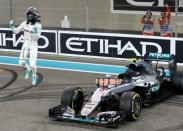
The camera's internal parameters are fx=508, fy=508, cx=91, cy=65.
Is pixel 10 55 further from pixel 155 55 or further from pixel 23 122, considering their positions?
pixel 23 122

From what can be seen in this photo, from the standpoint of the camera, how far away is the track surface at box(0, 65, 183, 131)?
31.0ft

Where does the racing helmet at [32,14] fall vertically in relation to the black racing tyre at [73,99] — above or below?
above

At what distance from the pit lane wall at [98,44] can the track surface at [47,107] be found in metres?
2.40

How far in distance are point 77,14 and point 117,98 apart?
1795cm

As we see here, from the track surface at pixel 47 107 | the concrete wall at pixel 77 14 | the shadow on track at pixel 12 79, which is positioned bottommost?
the track surface at pixel 47 107

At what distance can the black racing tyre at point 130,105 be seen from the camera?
9498 millimetres

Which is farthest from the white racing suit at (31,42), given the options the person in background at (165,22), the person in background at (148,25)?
the person in background at (148,25)

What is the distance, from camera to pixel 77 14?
27.5 m

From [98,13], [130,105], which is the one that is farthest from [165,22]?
[130,105]

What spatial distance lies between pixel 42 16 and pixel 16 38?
357 inches

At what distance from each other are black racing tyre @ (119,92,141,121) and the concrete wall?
15.0 meters

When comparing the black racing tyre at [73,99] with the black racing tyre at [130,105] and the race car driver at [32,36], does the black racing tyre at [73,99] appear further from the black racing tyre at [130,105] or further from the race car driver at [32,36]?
the race car driver at [32,36]

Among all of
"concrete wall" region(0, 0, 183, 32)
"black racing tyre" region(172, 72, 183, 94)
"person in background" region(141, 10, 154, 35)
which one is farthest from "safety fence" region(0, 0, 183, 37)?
"black racing tyre" region(172, 72, 183, 94)

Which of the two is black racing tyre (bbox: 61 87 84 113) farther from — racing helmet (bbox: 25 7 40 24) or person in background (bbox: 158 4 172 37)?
person in background (bbox: 158 4 172 37)
